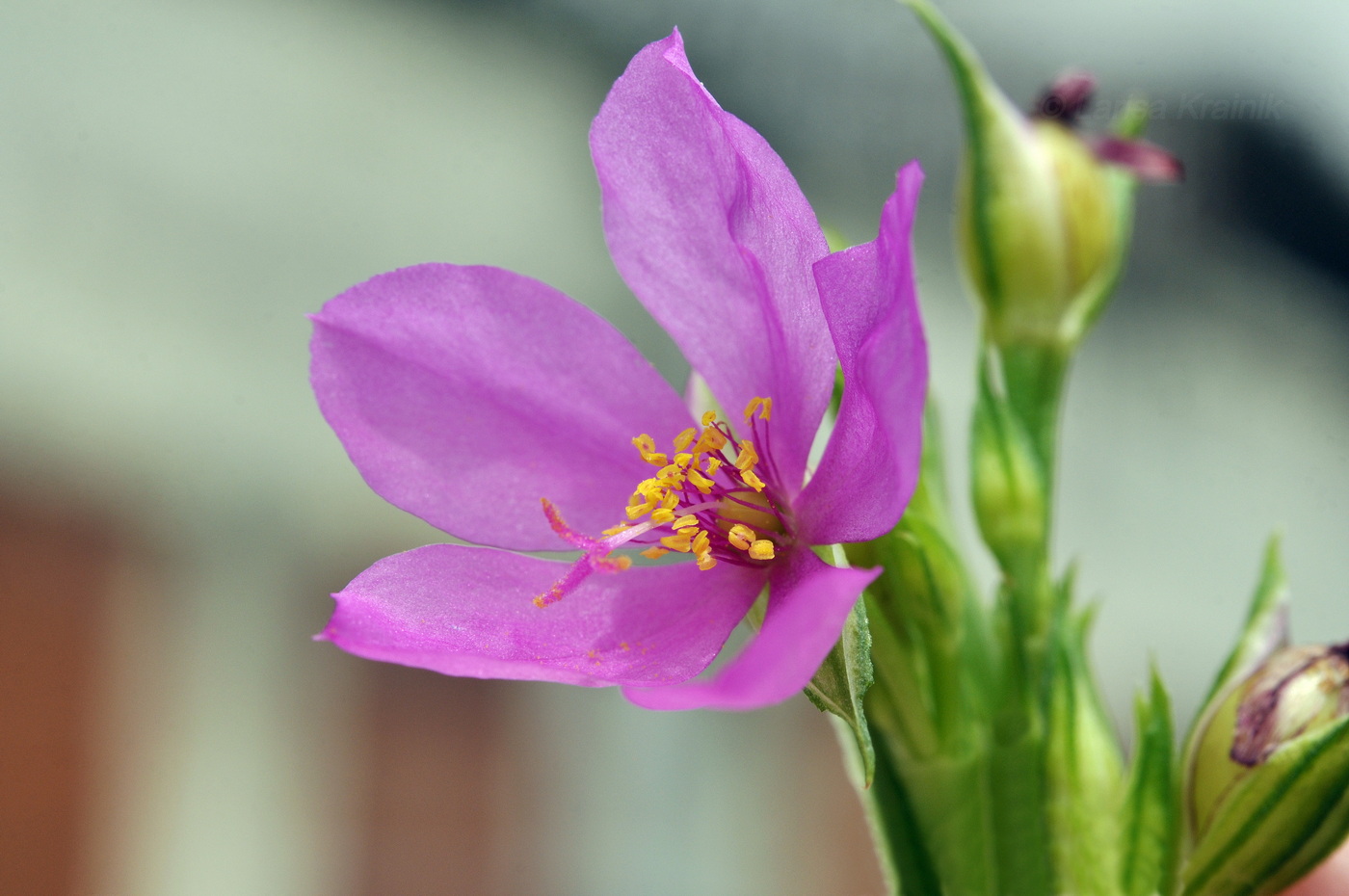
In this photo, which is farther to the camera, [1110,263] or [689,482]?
[1110,263]

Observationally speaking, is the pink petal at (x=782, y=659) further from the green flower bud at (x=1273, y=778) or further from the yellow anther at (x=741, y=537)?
the green flower bud at (x=1273, y=778)

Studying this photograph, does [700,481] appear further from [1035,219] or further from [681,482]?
[1035,219]

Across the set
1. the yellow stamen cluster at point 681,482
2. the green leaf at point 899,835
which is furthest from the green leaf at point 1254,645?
the yellow stamen cluster at point 681,482

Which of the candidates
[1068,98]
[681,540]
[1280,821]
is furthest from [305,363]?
[1280,821]

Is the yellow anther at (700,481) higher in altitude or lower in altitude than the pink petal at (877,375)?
lower

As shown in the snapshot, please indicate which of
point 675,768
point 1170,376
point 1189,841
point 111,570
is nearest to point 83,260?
point 111,570

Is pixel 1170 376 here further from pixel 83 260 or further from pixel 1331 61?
pixel 83 260
